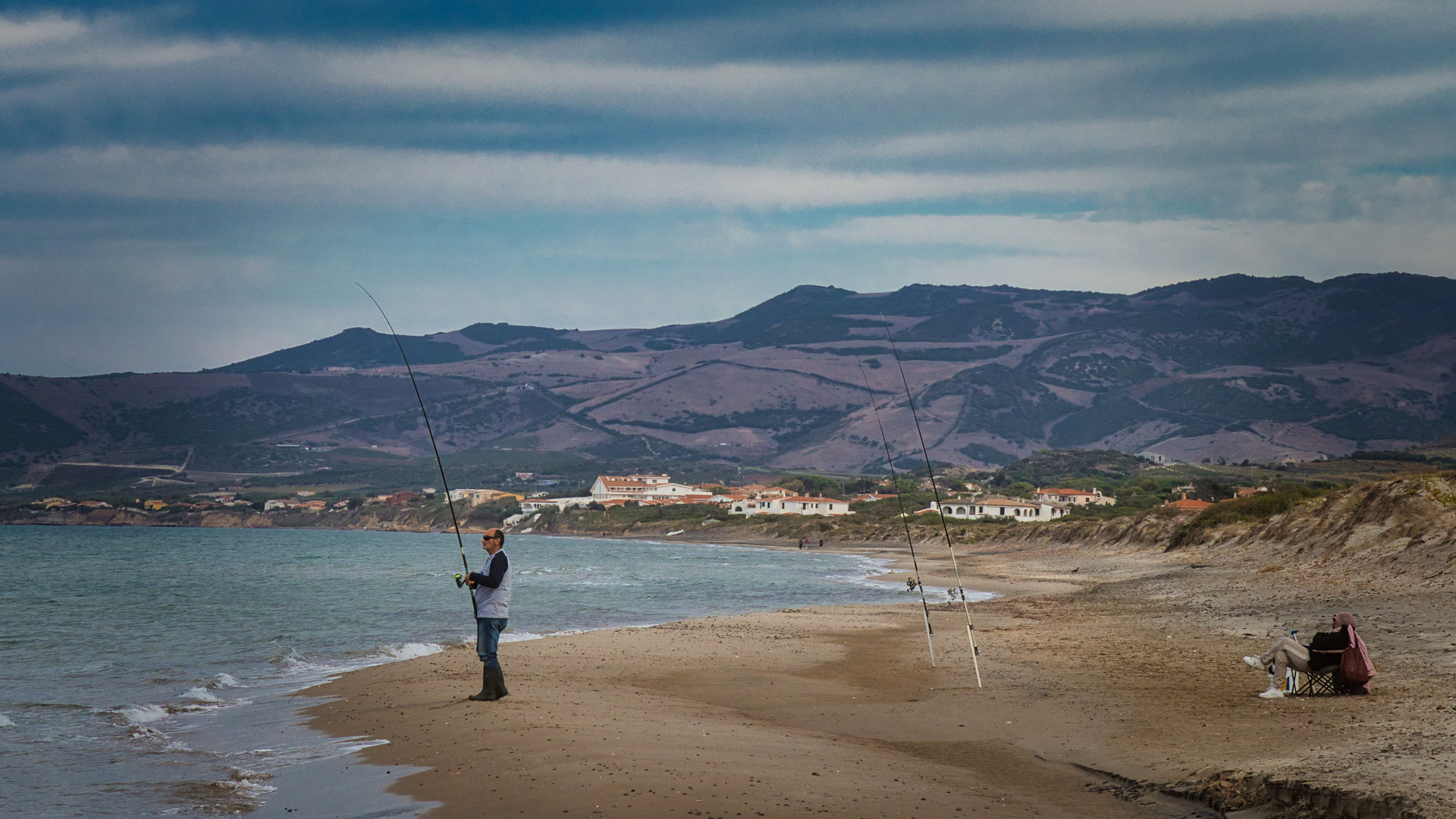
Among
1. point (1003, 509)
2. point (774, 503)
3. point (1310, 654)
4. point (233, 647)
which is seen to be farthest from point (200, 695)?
point (774, 503)

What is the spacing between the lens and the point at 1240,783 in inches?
309

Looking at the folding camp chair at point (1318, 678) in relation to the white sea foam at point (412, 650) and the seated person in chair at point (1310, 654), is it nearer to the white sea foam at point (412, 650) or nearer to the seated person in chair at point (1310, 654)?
the seated person in chair at point (1310, 654)

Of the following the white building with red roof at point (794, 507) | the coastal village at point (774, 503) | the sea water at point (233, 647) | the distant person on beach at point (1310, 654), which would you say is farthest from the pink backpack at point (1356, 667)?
the white building with red roof at point (794, 507)

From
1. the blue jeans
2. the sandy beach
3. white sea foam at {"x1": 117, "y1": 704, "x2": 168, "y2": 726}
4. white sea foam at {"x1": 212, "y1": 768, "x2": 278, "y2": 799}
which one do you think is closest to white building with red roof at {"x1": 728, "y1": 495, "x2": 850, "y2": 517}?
the sandy beach

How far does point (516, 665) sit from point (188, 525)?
196723 mm

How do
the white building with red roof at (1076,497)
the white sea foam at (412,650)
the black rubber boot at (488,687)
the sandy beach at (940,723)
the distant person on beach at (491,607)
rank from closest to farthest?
the sandy beach at (940,723), the distant person on beach at (491,607), the black rubber boot at (488,687), the white sea foam at (412,650), the white building with red roof at (1076,497)

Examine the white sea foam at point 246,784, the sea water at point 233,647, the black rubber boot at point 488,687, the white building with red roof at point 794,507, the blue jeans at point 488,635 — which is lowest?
the white building with red roof at point 794,507

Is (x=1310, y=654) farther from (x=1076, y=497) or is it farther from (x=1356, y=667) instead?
(x=1076, y=497)

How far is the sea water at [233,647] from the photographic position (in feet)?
33.1

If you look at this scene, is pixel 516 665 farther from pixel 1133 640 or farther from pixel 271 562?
pixel 271 562

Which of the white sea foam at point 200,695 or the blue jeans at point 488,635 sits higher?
the blue jeans at point 488,635

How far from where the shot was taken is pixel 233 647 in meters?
22.5

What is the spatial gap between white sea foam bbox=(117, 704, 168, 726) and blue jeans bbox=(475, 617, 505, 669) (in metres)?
4.56

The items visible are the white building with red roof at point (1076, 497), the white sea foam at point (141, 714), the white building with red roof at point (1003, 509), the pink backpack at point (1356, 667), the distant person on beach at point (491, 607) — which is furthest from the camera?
the white building with red roof at point (1076, 497)
